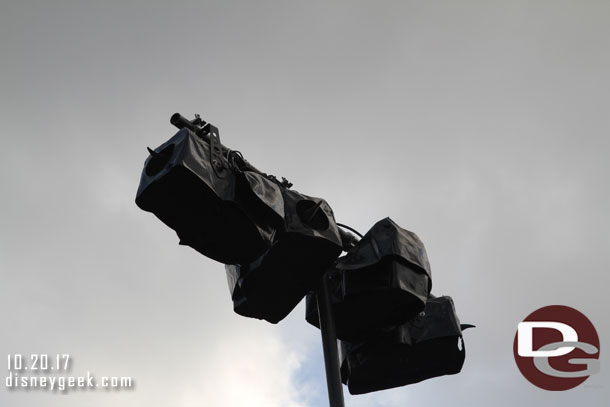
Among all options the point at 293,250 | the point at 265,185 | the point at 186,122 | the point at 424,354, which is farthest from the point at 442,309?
the point at 186,122

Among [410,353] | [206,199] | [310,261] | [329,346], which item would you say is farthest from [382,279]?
[206,199]

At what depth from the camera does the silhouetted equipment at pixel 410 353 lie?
5359 millimetres

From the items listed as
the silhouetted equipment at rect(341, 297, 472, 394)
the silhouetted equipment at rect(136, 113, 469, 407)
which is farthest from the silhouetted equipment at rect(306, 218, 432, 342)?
the silhouetted equipment at rect(341, 297, 472, 394)

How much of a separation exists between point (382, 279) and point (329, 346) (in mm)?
661

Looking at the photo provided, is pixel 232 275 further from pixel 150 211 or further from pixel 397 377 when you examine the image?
pixel 397 377

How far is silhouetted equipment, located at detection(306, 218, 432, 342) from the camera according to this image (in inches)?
194

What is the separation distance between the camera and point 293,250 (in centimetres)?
472

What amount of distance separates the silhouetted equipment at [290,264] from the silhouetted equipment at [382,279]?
24 centimetres

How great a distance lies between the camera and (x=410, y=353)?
5.45 meters

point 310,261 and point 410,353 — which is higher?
point 310,261

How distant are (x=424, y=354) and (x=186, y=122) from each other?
2.71 meters

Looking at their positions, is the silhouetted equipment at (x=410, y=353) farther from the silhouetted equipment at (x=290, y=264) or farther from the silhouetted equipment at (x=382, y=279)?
the silhouetted equipment at (x=290, y=264)

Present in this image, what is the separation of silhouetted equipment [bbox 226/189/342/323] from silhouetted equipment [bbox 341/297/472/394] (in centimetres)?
76

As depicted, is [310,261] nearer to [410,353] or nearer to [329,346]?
[329,346]
